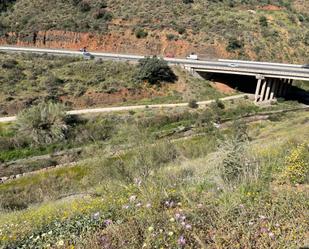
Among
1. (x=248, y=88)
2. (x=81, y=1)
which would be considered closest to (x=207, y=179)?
(x=248, y=88)

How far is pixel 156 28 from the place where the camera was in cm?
7519

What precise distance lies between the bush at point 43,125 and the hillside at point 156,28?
3244 cm

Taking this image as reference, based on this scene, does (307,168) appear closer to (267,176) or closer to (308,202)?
(267,176)

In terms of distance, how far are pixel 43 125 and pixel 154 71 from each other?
20.2m

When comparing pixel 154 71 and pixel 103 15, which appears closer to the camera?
pixel 154 71

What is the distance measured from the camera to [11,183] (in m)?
33.1

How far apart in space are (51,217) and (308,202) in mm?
6145

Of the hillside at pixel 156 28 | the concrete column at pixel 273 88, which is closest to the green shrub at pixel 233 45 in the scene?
the hillside at pixel 156 28

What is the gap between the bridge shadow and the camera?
6266 cm

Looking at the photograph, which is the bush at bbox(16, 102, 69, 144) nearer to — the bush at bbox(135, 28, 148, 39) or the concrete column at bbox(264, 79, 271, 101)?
the concrete column at bbox(264, 79, 271, 101)

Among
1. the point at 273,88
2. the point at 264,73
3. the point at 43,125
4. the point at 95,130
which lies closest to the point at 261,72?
the point at 264,73

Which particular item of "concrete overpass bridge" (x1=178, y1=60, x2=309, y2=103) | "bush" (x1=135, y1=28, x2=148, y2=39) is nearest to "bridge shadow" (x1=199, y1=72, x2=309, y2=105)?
"concrete overpass bridge" (x1=178, y1=60, x2=309, y2=103)

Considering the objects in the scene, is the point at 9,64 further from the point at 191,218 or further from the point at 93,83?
the point at 191,218

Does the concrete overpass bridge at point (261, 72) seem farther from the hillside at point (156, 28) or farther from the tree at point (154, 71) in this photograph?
the hillside at point (156, 28)
